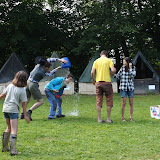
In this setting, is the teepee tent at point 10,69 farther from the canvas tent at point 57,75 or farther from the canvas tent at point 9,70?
the canvas tent at point 57,75

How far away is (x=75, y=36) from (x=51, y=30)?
6.34 ft

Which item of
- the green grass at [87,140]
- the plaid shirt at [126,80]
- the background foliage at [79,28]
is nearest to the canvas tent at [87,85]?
the background foliage at [79,28]

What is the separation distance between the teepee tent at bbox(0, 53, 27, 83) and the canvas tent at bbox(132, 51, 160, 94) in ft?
23.2

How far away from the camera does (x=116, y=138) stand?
5.95 meters

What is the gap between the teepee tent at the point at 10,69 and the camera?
18.9m

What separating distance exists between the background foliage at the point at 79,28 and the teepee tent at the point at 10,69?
3.17 m

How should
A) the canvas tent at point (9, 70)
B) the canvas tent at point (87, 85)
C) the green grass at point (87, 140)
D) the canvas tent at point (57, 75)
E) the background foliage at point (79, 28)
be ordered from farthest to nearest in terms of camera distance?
the background foliage at point (79, 28) → the canvas tent at point (87, 85) → the canvas tent at point (57, 75) → the canvas tent at point (9, 70) → the green grass at point (87, 140)

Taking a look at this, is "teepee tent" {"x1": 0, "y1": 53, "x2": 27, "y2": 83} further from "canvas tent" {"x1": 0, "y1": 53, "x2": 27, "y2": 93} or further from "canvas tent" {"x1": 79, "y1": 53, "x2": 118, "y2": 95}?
"canvas tent" {"x1": 79, "y1": 53, "x2": 118, "y2": 95}

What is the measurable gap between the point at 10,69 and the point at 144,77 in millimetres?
8462

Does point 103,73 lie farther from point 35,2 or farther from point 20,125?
point 35,2

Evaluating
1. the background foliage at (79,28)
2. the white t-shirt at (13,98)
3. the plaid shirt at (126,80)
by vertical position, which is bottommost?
the white t-shirt at (13,98)

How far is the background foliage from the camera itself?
21203 millimetres

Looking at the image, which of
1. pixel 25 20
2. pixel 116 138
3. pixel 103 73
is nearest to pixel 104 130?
pixel 116 138

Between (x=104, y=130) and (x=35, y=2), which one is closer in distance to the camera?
(x=104, y=130)
